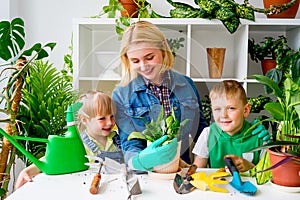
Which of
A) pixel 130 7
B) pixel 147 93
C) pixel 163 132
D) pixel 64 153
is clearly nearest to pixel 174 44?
pixel 147 93

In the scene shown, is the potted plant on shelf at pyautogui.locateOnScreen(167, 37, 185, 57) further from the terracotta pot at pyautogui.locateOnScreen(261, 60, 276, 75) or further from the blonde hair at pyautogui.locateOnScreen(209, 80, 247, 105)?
the terracotta pot at pyautogui.locateOnScreen(261, 60, 276, 75)

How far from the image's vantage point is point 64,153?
1217 millimetres

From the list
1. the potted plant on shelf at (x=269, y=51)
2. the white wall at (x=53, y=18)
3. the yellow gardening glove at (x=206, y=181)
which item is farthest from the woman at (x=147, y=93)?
the white wall at (x=53, y=18)

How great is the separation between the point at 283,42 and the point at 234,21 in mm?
314

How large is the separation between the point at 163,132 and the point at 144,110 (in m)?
0.09

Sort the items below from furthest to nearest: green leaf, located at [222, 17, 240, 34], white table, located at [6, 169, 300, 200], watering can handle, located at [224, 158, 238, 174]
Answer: green leaf, located at [222, 17, 240, 34]
watering can handle, located at [224, 158, 238, 174]
white table, located at [6, 169, 300, 200]

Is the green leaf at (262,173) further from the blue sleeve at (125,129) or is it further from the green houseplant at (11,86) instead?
the green houseplant at (11,86)

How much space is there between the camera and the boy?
1.23 metres

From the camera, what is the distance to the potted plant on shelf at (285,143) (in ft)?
3.55

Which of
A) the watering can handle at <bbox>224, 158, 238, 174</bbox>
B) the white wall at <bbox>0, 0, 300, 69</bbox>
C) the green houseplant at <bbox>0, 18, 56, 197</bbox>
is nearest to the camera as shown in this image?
the watering can handle at <bbox>224, 158, 238, 174</bbox>

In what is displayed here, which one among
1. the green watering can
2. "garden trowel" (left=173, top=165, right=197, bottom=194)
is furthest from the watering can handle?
the green watering can

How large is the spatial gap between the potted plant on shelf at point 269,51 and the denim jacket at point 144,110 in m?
0.84

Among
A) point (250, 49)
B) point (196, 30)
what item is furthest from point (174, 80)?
point (250, 49)

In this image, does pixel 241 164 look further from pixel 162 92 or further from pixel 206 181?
pixel 162 92
